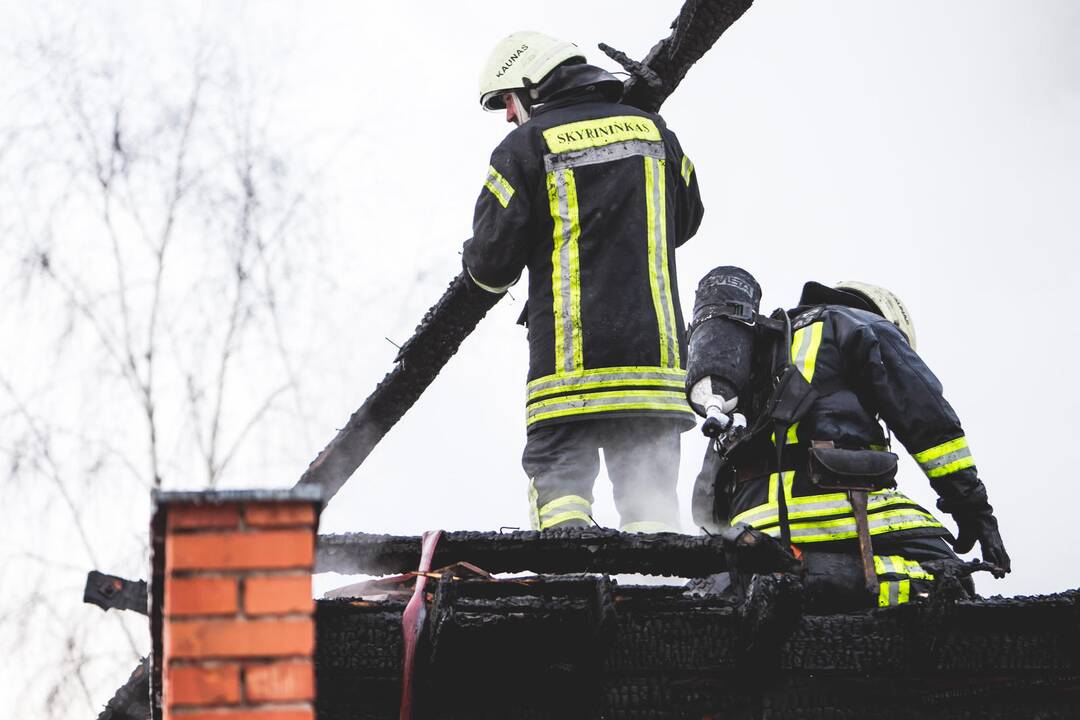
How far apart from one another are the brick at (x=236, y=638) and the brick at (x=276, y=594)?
0.02 metres

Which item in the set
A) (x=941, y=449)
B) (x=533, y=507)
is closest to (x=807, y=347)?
(x=941, y=449)

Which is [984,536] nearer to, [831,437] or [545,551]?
[831,437]

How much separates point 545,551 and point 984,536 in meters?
1.53

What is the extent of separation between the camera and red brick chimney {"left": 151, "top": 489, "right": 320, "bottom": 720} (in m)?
2.96

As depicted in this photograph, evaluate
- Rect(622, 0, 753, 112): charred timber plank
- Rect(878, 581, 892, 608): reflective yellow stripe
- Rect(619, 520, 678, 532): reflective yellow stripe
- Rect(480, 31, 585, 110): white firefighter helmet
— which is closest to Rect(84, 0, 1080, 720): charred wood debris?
Rect(878, 581, 892, 608): reflective yellow stripe

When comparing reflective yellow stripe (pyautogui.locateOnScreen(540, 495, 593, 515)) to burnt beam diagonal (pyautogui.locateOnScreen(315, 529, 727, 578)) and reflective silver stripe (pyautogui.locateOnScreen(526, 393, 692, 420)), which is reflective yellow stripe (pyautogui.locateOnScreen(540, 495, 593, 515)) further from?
burnt beam diagonal (pyautogui.locateOnScreen(315, 529, 727, 578))

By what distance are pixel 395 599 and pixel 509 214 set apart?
2.19 m

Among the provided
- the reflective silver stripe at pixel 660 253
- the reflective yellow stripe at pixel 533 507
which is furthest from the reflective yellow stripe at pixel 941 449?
the reflective yellow stripe at pixel 533 507

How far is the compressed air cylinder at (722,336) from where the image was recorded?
4.97 meters

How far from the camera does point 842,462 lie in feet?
15.8

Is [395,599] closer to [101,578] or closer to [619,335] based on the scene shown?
[101,578]

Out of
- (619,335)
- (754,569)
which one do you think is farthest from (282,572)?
Result: (619,335)

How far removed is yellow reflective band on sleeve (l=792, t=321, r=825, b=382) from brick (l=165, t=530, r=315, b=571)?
7.67ft

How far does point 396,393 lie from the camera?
6.87 m
